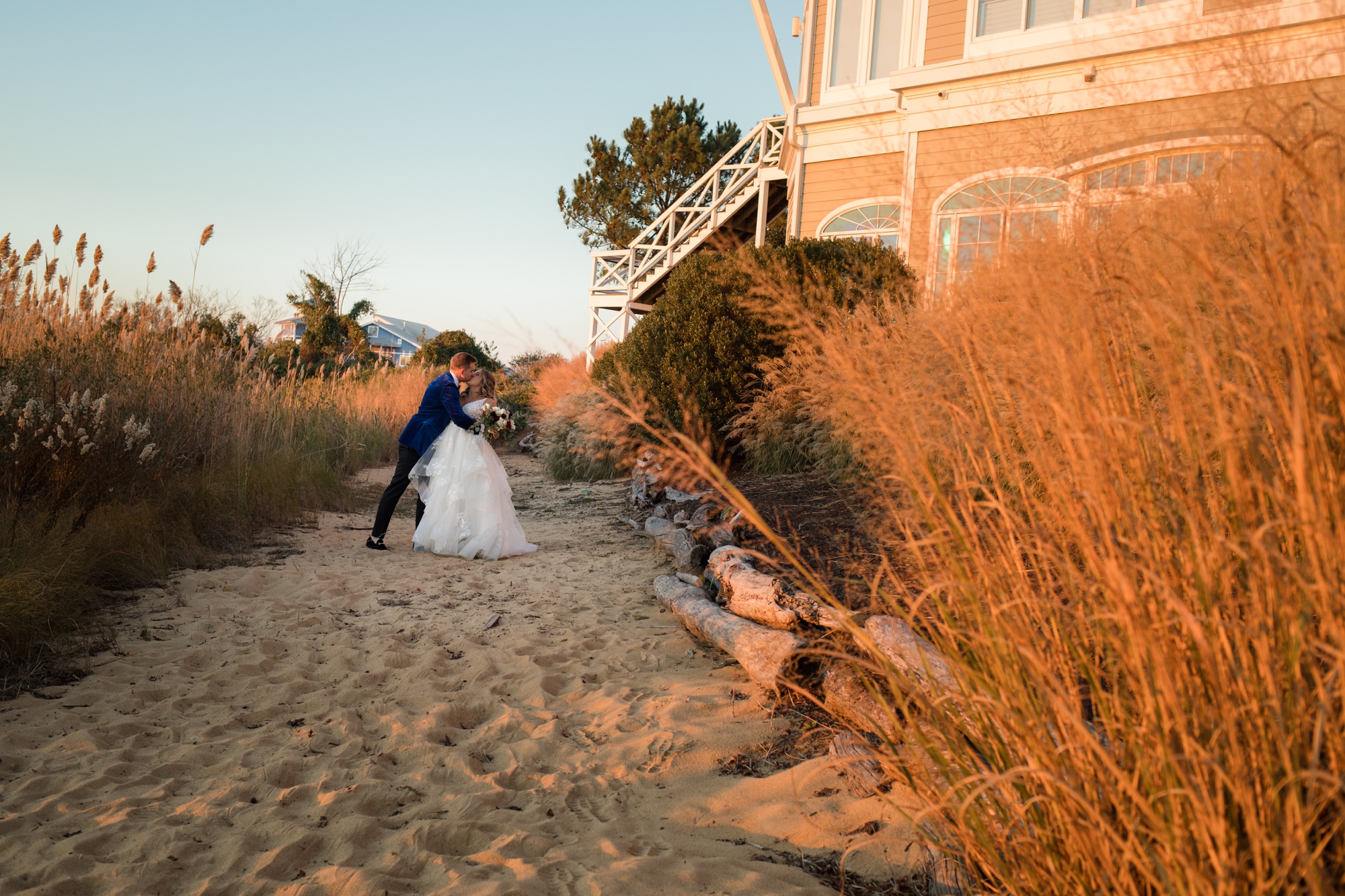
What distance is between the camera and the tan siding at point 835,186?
10.6 m

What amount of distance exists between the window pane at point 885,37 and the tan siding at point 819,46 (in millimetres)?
727

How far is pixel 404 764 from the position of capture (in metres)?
2.80

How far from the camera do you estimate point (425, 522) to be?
648 cm

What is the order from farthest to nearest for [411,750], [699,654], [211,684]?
[699,654] → [211,684] → [411,750]

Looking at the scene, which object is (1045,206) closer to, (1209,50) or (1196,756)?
(1209,50)

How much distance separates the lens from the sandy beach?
7.02 feet

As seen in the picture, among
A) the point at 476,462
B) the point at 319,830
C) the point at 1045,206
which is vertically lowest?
the point at 319,830

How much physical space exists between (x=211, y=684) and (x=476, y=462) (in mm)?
3195

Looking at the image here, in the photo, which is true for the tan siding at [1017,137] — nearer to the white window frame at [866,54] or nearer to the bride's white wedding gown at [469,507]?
the white window frame at [866,54]

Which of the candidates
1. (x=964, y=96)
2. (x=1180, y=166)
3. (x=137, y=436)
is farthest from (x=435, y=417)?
(x=1180, y=166)

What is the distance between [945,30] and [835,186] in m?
2.26

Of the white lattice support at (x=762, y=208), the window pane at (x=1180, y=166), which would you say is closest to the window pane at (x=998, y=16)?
the window pane at (x=1180, y=166)

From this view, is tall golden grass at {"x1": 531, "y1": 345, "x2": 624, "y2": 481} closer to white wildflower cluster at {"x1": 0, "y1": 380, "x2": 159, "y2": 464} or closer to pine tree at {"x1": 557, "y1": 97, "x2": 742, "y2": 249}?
white wildflower cluster at {"x1": 0, "y1": 380, "x2": 159, "y2": 464}

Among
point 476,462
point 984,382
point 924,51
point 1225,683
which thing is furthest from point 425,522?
point 924,51
